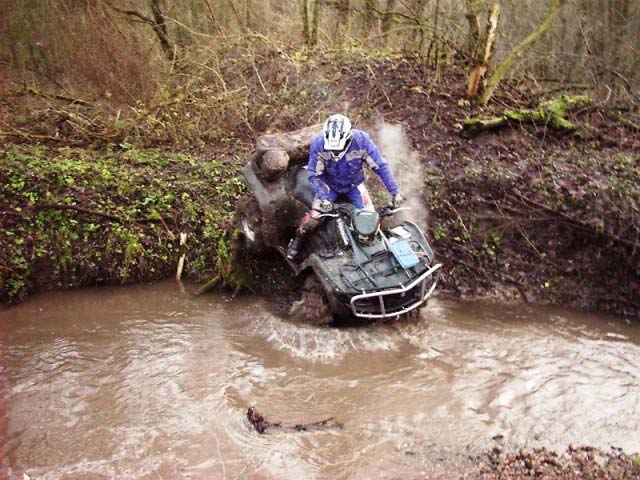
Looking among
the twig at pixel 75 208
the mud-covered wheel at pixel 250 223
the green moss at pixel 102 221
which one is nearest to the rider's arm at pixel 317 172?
the mud-covered wheel at pixel 250 223

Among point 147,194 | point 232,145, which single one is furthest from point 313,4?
point 147,194

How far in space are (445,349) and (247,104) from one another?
638 cm

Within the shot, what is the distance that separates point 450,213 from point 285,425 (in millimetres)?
4643

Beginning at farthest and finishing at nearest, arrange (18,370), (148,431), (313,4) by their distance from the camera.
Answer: (313,4) → (18,370) → (148,431)

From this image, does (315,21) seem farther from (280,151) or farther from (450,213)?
(280,151)

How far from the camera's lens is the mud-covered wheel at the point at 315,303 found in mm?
6270

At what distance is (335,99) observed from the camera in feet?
34.5

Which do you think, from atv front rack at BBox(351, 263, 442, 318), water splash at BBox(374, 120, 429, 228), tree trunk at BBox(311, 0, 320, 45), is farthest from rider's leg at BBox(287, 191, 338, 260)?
tree trunk at BBox(311, 0, 320, 45)

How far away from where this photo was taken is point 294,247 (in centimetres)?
679

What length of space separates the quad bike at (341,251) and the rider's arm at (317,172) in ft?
0.81

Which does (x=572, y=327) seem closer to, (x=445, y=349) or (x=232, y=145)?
(x=445, y=349)

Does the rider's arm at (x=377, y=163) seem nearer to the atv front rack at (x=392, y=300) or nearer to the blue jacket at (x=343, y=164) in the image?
the blue jacket at (x=343, y=164)

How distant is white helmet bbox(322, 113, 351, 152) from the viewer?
6152mm

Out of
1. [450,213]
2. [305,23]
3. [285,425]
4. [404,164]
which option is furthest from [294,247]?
[305,23]
